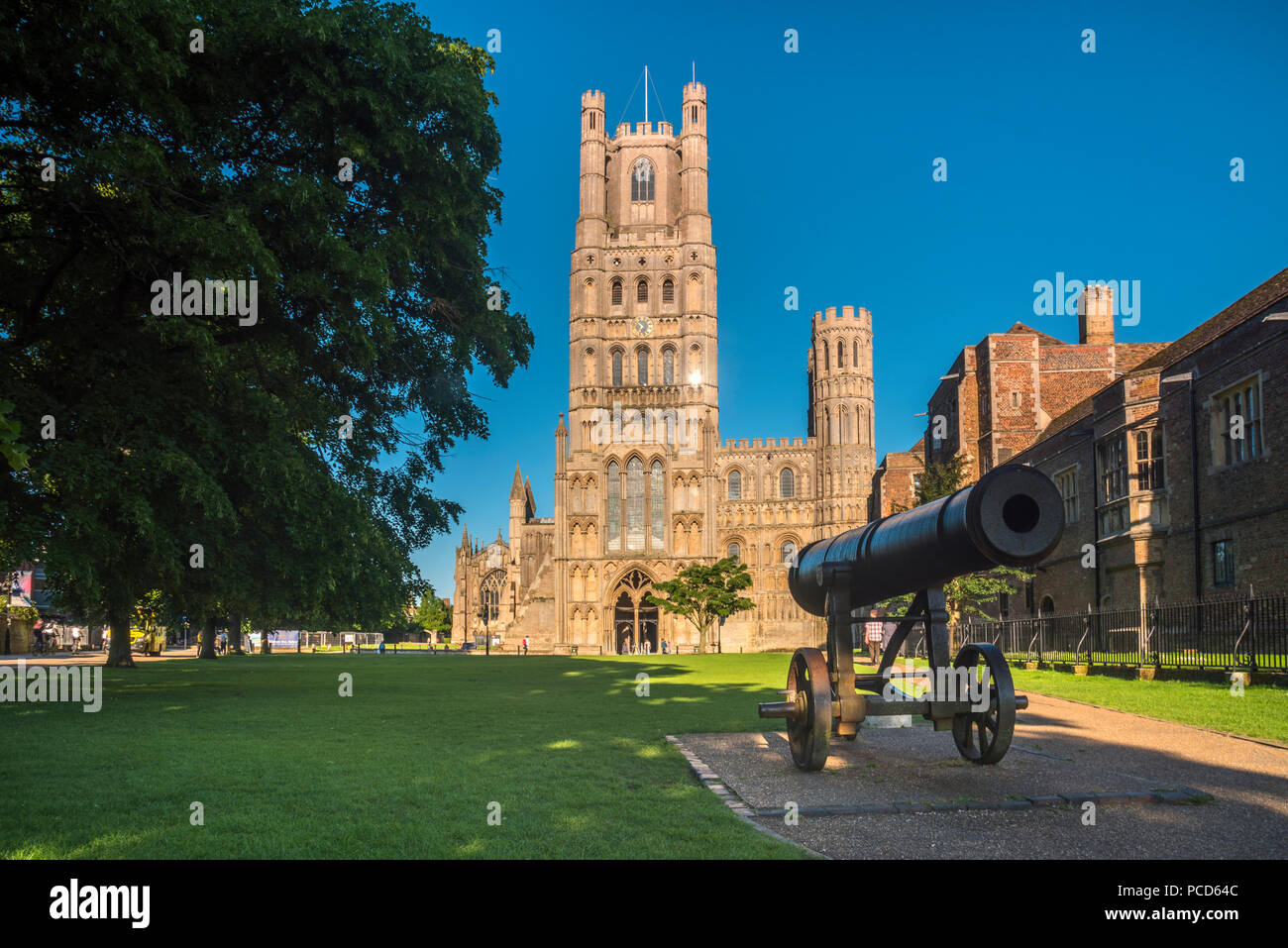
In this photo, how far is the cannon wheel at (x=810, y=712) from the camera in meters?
7.48

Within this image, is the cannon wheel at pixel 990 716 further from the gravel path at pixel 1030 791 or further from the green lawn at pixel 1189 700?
the green lawn at pixel 1189 700

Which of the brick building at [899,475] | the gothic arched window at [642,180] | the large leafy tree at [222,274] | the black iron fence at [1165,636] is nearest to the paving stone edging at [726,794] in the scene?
the large leafy tree at [222,274]

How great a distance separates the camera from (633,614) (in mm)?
69188

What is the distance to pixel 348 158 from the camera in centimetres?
1558

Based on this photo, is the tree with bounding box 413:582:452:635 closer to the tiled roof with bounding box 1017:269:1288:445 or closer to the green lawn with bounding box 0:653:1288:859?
the tiled roof with bounding box 1017:269:1288:445

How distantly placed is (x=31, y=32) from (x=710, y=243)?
6415cm

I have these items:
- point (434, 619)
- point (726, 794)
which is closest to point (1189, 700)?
point (726, 794)

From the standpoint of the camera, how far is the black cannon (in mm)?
6641

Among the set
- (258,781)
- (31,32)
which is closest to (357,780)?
(258,781)

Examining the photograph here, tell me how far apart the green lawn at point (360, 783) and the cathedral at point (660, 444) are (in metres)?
51.8

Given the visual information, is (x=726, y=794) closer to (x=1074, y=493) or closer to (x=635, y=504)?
(x=1074, y=493)

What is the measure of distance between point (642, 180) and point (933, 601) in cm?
7413
